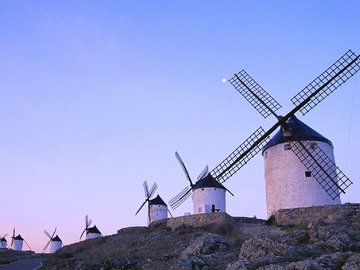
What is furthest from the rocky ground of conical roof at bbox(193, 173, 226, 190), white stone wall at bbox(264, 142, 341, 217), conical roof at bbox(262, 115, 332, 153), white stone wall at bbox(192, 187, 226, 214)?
conical roof at bbox(262, 115, 332, 153)

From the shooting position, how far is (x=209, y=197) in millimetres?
33281

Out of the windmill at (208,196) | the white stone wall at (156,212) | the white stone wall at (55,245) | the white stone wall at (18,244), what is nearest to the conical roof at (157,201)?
the white stone wall at (156,212)

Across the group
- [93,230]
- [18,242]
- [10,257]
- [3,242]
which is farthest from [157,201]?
[3,242]

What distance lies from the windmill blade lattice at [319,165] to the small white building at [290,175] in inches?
9.4

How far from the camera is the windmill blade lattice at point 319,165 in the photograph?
894 inches

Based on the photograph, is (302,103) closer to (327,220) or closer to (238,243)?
(327,220)

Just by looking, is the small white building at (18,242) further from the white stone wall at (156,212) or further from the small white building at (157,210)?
the white stone wall at (156,212)

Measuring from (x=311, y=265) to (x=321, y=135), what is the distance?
17.3 metres

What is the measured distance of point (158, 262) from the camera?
1429 cm

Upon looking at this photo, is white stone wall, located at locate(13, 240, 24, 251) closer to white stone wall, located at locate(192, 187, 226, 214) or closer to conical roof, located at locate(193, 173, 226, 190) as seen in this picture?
conical roof, located at locate(193, 173, 226, 190)

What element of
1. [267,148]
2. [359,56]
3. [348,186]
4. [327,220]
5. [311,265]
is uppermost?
[359,56]

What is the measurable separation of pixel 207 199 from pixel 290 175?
36.6 feet

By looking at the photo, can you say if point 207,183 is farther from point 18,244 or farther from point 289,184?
point 18,244

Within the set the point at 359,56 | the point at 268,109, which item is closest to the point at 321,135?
the point at 268,109
